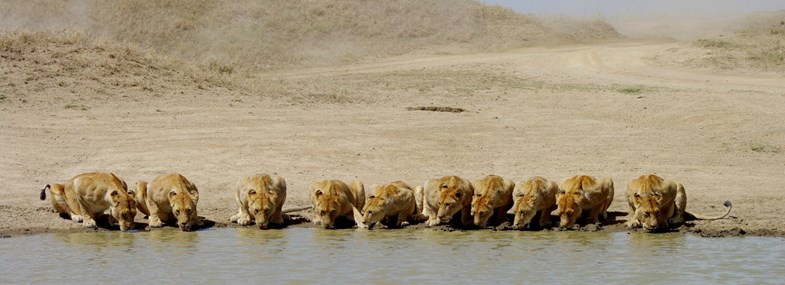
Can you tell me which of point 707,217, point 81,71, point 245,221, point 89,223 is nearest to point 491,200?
point 707,217

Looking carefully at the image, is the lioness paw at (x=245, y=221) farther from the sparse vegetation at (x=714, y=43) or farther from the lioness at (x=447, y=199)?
the sparse vegetation at (x=714, y=43)

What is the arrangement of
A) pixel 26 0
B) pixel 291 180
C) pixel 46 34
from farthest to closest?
pixel 26 0 < pixel 46 34 < pixel 291 180

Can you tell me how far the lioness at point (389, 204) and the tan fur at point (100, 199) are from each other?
2874 mm

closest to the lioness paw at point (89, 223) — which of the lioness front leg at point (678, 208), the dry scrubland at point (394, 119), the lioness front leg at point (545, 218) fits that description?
the dry scrubland at point (394, 119)

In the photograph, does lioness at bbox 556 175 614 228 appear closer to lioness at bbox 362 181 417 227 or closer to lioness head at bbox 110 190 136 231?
lioness at bbox 362 181 417 227

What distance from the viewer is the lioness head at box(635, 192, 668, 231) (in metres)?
15.2

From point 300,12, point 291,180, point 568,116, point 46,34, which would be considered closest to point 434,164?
point 291,180

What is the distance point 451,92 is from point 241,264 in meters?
16.7

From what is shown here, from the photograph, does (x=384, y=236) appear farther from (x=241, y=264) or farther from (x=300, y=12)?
(x=300, y=12)

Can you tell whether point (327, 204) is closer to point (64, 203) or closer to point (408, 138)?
point (64, 203)

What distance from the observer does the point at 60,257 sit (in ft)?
45.4

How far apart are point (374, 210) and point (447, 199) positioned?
91 cm

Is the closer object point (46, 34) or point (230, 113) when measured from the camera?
point (230, 113)

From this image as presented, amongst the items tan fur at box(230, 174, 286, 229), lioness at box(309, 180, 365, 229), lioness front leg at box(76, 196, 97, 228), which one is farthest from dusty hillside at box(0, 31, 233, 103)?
lioness at box(309, 180, 365, 229)
